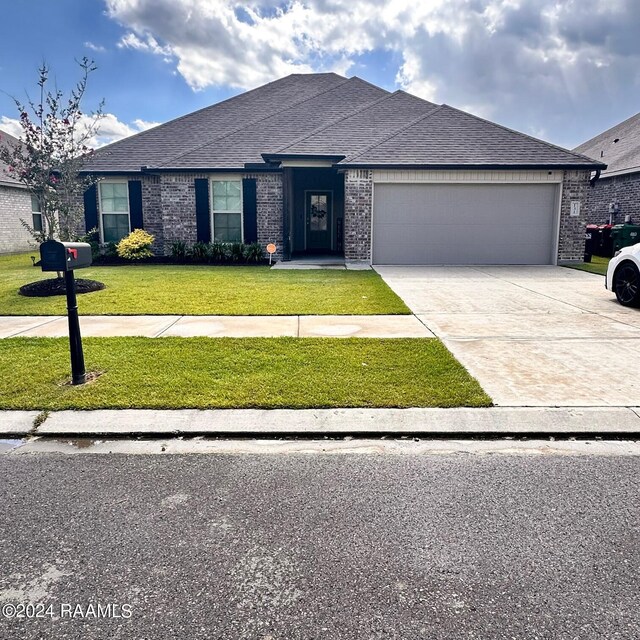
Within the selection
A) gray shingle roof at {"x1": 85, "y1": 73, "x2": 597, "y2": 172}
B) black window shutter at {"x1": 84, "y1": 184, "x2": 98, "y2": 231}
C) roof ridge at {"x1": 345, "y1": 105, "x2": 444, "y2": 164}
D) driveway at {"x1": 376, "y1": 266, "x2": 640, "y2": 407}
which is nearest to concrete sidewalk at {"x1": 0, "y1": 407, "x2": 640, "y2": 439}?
driveway at {"x1": 376, "y1": 266, "x2": 640, "y2": 407}

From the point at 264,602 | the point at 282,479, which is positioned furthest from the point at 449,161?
the point at 264,602

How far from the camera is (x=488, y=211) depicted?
1595 centimetres

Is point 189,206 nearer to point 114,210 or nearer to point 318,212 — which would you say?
point 114,210

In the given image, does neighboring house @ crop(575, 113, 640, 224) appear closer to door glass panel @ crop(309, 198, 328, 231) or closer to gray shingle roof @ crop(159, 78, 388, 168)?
door glass panel @ crop(309, 198, 328, 231)

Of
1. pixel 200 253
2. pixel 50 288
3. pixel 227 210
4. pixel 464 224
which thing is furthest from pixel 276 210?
pixel 50 288

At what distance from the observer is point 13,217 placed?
72.8 feet

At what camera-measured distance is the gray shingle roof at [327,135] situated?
51.7 ft

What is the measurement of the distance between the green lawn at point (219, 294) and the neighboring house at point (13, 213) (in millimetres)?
8513

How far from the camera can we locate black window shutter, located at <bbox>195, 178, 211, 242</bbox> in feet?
55.4

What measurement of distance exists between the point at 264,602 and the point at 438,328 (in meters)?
5.56

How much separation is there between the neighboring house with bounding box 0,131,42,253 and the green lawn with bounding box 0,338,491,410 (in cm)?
1798

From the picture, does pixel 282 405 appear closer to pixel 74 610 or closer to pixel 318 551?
pixel 318 551

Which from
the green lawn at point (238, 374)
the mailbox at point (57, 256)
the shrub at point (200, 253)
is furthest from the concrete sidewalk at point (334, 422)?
the shrub at point (200, 253)

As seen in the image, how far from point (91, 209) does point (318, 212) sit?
331 inches
